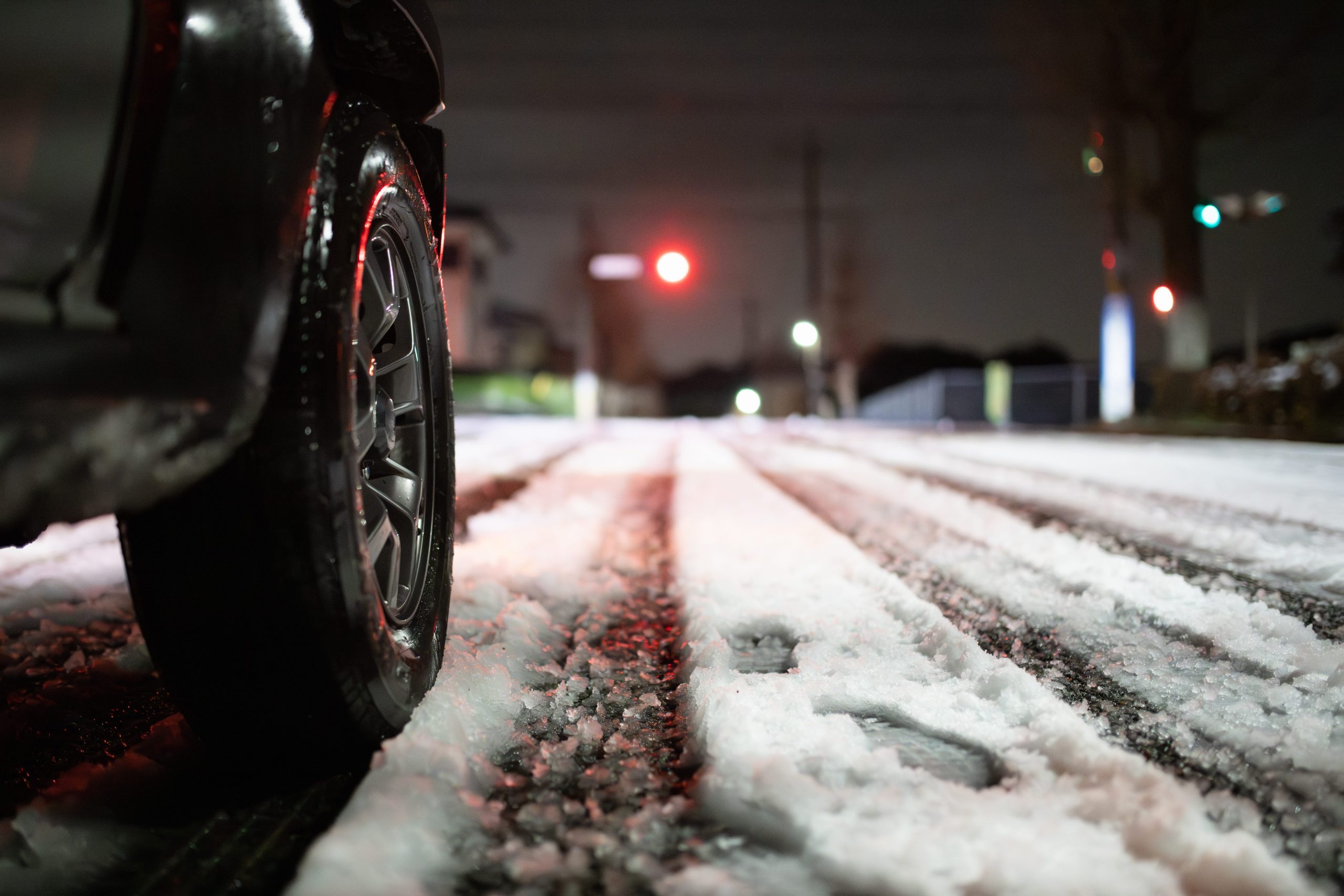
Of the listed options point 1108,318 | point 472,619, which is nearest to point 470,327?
point 1108,318

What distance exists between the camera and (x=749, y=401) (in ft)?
154

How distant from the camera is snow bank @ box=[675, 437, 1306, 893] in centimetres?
90

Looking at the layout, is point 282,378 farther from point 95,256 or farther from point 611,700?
point 611,700

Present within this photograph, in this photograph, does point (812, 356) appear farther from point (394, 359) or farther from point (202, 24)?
point (202, 24)

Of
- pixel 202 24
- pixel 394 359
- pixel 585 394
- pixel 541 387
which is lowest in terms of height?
pixel 394 359

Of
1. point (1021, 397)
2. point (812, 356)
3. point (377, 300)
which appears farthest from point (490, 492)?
point (812, 356)

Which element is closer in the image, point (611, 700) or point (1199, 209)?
point (611, 700)

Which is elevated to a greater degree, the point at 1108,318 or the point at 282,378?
the point at 1108,318

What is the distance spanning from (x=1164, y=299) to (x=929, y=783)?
57.8ft

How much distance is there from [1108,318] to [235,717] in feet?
56.1

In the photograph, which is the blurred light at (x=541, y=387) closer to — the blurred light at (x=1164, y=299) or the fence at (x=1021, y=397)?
the fence at (x=1021, y=397)

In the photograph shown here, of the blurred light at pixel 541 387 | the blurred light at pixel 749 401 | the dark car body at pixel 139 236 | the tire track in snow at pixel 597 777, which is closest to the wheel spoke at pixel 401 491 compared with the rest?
the tire track in snow at pixel 597 777

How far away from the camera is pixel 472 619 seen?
1.91m

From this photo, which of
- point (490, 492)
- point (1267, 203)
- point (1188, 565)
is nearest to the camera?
point (1188, 565)
